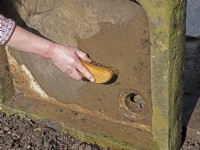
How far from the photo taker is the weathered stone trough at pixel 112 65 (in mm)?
2523

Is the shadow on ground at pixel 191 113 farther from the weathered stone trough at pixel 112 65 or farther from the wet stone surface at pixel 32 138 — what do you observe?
the wet stone surface at pixel 32 138

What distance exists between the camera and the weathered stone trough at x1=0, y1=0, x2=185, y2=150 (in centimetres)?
252

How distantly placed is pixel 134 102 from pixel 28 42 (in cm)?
82

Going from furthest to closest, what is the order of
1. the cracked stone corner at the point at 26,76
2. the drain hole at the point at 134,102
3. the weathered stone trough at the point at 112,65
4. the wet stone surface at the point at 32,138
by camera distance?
the cracked stone corner at the point at 26,76 < the wet stone surface at the point at 32,138 < the drain hole at the point at 134,102 < the weathered stone trough at the point at 112,65

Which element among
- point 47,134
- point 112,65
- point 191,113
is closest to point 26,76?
point 47,134

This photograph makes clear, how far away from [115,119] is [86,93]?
241mm

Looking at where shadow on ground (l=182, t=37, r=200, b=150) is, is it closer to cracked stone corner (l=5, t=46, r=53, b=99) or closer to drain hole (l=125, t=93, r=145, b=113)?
drain hole (l=125, t=93, r=145, b=113)

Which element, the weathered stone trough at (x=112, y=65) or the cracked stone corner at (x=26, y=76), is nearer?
the weathered stone trough at (x=112, y=65)

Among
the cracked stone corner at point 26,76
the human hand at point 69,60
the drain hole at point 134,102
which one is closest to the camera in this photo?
the human hand at point 69,60

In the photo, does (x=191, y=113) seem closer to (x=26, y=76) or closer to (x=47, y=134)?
(x=47, y=134)

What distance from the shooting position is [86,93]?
10.4 ft

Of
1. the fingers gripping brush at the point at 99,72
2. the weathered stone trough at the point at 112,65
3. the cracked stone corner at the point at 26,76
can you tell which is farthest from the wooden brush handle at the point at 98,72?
the cracked stone corner at the point at 26,76

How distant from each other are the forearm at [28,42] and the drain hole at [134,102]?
65 cm

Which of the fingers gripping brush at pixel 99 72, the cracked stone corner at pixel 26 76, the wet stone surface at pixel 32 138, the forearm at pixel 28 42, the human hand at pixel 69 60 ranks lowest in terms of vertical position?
the wet stone surface at pixel 32 138
